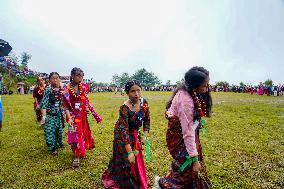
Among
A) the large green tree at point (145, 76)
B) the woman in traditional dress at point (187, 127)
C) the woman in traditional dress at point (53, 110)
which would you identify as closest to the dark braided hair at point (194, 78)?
the woman in traditional dress at point (187, 127)

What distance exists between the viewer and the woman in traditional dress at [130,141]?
4.57 m

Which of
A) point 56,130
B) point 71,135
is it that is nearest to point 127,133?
point 71,135

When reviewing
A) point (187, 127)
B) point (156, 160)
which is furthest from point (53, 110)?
point (187, 127)

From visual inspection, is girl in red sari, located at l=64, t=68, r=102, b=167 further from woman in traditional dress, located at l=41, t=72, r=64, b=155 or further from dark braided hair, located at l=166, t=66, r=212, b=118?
dark braided hair, located at l=166, t=66, r=212, b=118

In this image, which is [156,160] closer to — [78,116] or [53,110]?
[78,116]

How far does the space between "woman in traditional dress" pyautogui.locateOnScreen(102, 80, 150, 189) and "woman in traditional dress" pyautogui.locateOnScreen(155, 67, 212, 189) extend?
2.82 feet

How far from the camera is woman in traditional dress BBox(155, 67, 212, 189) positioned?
11.3ft

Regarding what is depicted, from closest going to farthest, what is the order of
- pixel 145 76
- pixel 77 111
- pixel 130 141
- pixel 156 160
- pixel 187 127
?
pixel 187 127 < pixel 130 141 < pixel 77 111 < pixel 156 160 < pixel 145 76

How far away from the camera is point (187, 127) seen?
3.42 meters

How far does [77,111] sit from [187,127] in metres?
3.46

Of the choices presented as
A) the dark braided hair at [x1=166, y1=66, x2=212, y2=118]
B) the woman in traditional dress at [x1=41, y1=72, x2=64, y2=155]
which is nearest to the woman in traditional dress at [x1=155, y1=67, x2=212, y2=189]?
the dark braided hair at [x1=166, y1=66, x2=212, y2=118]

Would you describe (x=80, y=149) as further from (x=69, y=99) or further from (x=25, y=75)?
(x=25, y=75)

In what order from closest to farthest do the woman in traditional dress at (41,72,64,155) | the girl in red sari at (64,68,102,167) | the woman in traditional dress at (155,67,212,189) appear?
1. the woman in traditional dress at (155,67,212,189)
2. the girl in red sari at (64,68,102,167)
3. the woman in traditional dress at (41,72,64,155)

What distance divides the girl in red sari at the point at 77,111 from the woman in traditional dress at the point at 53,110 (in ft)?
3.99
